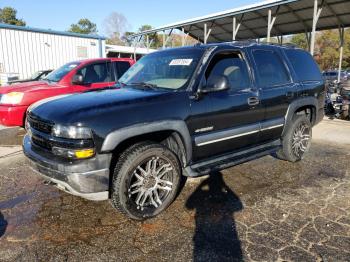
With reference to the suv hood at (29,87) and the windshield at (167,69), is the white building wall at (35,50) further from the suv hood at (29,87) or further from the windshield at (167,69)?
the windshield at (167,69)

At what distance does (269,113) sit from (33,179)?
3734mm

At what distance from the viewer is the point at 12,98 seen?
6.96 metres

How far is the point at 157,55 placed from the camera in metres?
4.71

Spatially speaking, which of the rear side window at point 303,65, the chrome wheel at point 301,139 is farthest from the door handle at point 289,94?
the chrome wheel at point 301,139

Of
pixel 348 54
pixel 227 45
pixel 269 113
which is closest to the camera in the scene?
pixel 227 45

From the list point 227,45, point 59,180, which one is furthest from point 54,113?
point 227,45

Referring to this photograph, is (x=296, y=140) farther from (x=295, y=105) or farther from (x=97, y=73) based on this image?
(x=97, y=73)

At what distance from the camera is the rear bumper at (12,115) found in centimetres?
684

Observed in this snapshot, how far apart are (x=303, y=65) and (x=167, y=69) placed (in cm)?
276

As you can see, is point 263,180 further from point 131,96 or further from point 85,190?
point 85,190

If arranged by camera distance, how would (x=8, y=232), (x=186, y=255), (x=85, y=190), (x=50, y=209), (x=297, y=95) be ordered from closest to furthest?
(x=186, y=255)
(x=85, y=190)
(x=8, y=232)
(x=50, y=209)
(x=297, y=95)

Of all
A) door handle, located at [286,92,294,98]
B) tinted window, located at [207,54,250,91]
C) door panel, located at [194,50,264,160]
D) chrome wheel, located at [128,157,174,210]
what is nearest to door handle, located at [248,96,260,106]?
door panel, located at [194,50,264,160]

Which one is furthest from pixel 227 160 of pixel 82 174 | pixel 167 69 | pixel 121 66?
pixel 121 66

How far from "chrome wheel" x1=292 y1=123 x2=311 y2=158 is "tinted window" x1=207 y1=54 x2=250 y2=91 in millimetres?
1661
